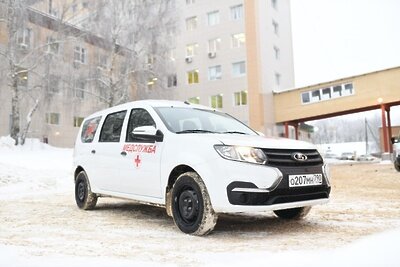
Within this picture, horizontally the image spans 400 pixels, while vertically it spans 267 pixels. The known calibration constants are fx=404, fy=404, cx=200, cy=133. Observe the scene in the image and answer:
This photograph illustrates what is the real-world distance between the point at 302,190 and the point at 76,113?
23.0 meters

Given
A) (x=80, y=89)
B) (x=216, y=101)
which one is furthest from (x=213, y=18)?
(x=80, y=89)

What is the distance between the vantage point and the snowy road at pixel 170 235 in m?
3.72

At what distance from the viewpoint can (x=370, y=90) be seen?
95.1ft

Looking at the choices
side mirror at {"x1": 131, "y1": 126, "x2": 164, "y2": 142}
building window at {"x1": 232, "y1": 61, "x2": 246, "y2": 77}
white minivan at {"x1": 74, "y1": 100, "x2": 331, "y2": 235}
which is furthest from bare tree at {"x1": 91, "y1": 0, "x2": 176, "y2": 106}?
side mirror at {"x1": 131, "y1": 126, "x2": 164, "y2": 142}

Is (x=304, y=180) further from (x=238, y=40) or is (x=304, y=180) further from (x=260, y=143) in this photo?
(x=238, y=40)

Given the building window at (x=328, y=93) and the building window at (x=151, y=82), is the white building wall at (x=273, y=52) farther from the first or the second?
the building window at (x=151, y=82)

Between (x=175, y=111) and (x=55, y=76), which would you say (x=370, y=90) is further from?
(x=175, y=111)

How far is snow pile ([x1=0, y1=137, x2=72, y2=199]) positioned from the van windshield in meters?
5.76

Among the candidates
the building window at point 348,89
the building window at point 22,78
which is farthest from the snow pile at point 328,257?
the building window at point 348,89

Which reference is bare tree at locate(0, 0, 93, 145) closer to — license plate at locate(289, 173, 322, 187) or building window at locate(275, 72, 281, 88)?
building window at locate(275, 72, 281, 88)

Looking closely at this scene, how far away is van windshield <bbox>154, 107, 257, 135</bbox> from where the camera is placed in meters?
5.53

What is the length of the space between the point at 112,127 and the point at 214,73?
3197 centimetres

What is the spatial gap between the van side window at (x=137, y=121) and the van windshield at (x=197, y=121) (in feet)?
0.60

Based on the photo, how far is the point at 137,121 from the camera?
20.1ft
